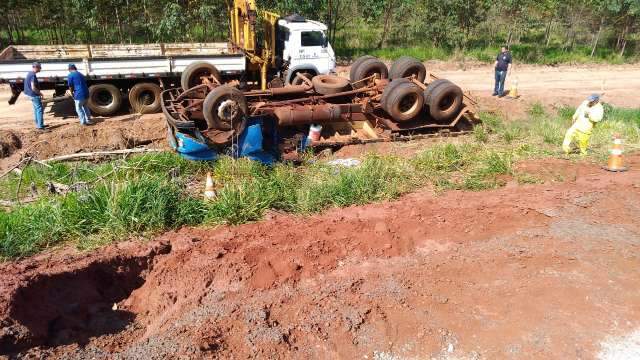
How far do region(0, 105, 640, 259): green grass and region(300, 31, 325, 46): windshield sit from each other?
480cm

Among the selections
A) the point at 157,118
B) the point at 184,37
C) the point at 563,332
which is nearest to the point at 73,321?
the point at 563,332

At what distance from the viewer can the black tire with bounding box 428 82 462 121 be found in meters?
11.3

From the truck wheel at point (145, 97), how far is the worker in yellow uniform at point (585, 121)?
9919 mm

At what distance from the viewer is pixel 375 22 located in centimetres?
2264

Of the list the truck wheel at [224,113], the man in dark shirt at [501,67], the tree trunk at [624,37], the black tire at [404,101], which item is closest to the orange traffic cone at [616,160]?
the black tire at [404,101]

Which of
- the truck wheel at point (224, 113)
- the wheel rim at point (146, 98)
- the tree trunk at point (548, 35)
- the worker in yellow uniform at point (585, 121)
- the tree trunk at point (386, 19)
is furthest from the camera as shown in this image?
the tree trunk at point (548, 35)

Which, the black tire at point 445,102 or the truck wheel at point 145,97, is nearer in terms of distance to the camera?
the black tire at point 445,102

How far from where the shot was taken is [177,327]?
5.35 metres

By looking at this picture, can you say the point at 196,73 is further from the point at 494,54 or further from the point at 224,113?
the point at 494,54

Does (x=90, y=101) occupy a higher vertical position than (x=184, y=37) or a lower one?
lower

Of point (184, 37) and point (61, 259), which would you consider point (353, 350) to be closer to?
point (61, 259)

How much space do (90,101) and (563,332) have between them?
11.8 metres

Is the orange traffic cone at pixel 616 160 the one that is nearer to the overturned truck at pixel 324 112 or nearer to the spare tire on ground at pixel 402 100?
Answer: the overturned truck at pixel 324 112

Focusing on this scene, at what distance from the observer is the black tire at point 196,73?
1268 cm
